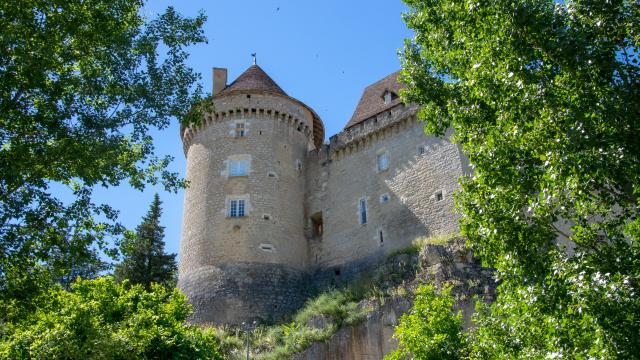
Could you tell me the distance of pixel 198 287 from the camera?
91.2 feet

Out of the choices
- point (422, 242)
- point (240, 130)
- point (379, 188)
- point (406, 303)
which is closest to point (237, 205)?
point (240, 130)

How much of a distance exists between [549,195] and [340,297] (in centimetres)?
1566

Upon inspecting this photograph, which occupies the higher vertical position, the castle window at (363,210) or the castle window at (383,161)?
the castle window at (383,161)

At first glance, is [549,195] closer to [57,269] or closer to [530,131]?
[530,131]

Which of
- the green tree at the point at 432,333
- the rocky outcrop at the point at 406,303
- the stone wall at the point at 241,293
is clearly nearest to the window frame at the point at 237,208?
the stone wall at the point at 241,293

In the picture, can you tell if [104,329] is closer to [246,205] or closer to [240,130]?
[246,205]

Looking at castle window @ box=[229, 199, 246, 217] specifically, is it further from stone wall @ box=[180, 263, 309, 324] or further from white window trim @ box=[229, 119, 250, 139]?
white window trim @ box=[229, 119, 250, 139]

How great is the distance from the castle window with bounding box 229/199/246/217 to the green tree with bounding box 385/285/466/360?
47.6ft

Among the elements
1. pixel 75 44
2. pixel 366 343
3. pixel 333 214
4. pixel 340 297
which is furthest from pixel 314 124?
pixel 75 44

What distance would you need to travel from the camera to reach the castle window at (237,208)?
1152 inches

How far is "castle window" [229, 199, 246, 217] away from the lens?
2927 cm

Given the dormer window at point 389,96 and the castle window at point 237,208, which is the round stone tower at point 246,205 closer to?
the castle window at point 237,208

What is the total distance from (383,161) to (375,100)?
14.8 feet

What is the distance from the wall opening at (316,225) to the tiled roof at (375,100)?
4.76m
